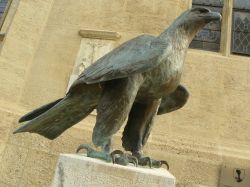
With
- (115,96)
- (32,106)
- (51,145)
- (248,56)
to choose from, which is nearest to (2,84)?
(32,106)

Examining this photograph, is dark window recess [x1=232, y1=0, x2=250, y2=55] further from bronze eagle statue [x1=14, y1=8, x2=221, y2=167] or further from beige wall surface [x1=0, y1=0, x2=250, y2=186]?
bronze eagle statue [x1=14, y1=8, x2=221, y2=167]

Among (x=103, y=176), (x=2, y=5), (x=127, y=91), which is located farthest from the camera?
(x=2, y=5)

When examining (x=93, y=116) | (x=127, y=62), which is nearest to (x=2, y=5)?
(x=93, y=116)

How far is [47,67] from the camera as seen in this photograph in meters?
4.46

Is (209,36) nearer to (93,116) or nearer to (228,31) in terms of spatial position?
(228,31)

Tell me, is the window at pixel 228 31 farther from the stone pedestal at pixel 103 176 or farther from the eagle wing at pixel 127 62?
the stone pedestal at pixel 103 176

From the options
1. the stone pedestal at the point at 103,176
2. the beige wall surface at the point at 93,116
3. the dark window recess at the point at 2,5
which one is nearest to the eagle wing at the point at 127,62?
the stone pedestal at the point at 103,176

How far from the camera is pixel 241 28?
5.26m

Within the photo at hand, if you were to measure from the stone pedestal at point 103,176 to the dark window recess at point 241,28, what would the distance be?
12.7ft

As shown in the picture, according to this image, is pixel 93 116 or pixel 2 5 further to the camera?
pixel 2 5

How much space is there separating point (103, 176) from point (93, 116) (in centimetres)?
263

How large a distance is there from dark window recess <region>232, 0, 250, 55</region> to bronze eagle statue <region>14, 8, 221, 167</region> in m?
3.37

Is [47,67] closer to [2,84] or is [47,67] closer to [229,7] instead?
[2,84]

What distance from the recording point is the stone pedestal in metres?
1.51
